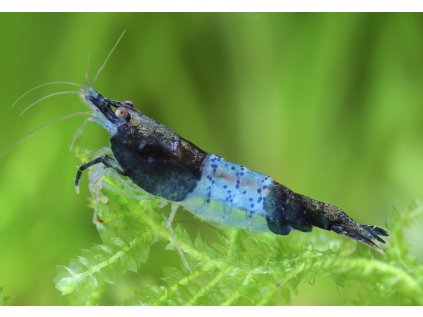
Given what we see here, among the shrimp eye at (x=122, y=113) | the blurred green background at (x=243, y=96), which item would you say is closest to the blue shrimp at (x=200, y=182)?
the shrimp eye at (x=122, y=113)

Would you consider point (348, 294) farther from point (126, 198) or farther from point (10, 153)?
point (10, 153)

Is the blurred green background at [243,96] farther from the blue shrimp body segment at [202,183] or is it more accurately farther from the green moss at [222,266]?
the green moss at [222,266]

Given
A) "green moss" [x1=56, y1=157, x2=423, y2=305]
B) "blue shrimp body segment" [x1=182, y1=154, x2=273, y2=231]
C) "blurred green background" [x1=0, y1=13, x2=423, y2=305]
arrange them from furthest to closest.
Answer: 1. "blurred green background" [x1=0, y1=13, x2=423, y2=305]
2. "blue shrimp body segment" [x1=182, y1=154, x2=273, y2=231]
3. "green moss" [x1=56, y1=157, x2=423, y2=305]

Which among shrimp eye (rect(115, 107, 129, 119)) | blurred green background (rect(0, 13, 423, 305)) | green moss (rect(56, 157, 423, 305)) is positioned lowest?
green moss (rect(56, 157, 423, 305))

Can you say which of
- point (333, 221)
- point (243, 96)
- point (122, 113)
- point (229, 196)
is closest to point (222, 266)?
point (229, 196)

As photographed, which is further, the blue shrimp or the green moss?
the blue shrimp

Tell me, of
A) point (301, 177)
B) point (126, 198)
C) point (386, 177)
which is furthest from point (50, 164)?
point (386, 177)

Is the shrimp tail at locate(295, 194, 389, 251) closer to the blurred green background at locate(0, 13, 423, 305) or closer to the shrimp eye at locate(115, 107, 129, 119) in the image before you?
the blurred green background at locate(0, 13, 423, 305)

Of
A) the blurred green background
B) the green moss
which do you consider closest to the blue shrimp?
the green moss
